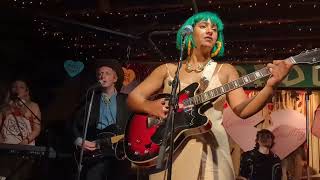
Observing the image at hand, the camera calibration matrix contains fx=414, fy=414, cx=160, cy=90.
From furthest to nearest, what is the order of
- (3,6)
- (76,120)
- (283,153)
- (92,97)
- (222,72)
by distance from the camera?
1. (283,153)
2. (3,6)
3. (76,120)
4. (92,97)
5. (222,72)

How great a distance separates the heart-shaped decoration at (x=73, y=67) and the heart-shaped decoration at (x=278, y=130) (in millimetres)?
3155

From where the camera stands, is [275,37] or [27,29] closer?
[275,37]

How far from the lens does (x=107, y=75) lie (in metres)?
6.68

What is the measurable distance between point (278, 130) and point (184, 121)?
5.22 metres

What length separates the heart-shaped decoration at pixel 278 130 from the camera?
7.98 meters

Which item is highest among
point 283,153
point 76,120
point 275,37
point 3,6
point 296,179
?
point 3,6

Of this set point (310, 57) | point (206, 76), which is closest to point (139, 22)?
point (206, 76)

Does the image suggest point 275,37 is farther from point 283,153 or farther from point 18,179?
point 18,179

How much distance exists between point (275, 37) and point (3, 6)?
190 inches

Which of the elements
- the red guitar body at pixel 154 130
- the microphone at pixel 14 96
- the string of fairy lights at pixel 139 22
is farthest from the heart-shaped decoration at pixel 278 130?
the red guitar body at pixel 154 130

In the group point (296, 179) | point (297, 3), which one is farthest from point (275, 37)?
point (296, 179)

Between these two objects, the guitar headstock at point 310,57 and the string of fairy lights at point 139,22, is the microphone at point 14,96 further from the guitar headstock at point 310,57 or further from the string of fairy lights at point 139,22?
the guitar headstock at point 310,57

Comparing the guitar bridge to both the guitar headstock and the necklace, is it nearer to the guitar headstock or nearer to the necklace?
the necklace

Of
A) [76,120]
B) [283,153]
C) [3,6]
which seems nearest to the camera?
[76,120]
